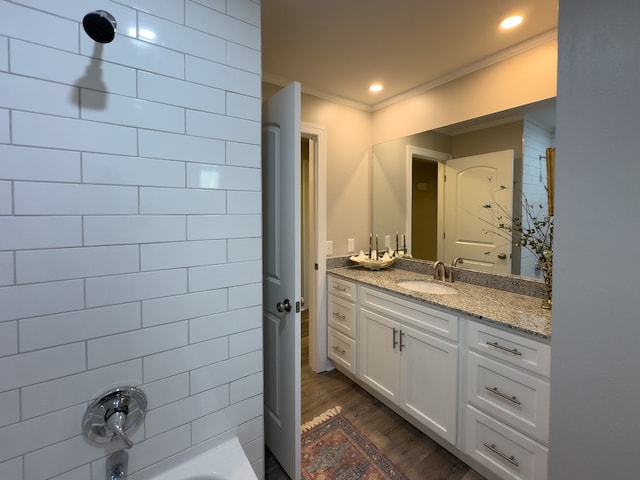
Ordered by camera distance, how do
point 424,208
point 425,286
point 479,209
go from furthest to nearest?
point 424,208 → point 425,286 → point 479,209

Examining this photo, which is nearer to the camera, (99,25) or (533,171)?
(99,25)

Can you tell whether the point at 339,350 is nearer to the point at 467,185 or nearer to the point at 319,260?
the point at 319,260

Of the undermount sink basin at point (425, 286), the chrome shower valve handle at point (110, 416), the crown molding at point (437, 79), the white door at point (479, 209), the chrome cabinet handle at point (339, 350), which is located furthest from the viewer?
the chrome cabinet handle at point (339, 350)

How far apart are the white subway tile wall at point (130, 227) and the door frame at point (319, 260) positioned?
4.10 ft

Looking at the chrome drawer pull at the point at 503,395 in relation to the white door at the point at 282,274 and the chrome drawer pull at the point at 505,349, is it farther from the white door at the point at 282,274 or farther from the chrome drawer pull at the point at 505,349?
the white door at the point at 282,274

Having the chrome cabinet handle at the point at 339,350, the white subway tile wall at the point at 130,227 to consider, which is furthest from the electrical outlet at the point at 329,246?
the white subway tile wall at the point at 130,227

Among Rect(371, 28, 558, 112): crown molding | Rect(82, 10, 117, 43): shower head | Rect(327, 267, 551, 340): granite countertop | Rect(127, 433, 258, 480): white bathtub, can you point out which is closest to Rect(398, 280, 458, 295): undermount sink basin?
Rect(327, 267, 551, 340): granite countertop

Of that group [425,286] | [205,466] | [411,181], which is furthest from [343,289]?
[205,466]

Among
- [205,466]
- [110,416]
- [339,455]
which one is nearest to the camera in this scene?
[110,416]

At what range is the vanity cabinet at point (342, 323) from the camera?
2287 mm

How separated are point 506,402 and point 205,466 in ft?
4.39

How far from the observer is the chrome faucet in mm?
2193

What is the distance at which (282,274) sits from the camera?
1468mm

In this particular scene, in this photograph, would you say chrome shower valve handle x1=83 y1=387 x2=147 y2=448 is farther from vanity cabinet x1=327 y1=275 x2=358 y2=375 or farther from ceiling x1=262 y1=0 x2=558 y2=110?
ceiling x1=262 y1=0 x2=558 y2=110
